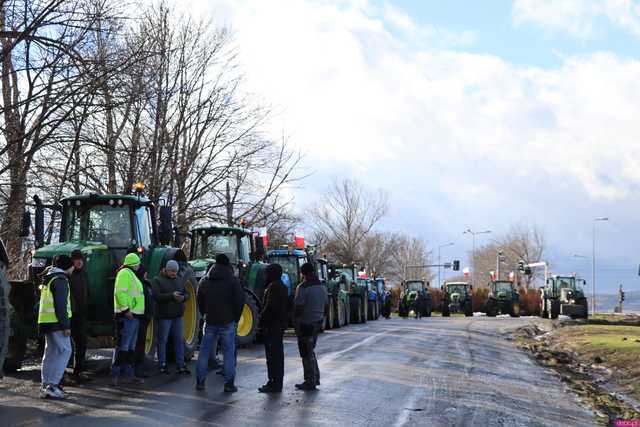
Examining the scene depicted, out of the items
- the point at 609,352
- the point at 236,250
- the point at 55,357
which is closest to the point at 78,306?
the point at 55,357

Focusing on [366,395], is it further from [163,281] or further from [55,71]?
[55,71]

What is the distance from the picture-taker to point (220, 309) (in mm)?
13086

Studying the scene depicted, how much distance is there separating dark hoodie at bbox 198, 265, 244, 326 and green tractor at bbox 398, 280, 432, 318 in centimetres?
3825

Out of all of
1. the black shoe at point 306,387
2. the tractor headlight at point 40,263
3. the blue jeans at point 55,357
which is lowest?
the black shoe at point 306,387

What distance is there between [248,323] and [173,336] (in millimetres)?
5477

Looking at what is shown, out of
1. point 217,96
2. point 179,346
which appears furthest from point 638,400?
point 217,96

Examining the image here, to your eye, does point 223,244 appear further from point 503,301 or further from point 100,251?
point 503,301

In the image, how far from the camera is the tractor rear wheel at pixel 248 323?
65.5ft

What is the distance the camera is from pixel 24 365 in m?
16.3

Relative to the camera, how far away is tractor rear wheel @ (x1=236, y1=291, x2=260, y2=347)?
19953mm

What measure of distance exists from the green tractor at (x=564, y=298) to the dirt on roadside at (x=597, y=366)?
16830 mm

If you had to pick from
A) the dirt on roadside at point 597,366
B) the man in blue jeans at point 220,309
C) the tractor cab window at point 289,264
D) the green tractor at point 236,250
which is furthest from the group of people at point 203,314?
the tractor cab window at point 289,264

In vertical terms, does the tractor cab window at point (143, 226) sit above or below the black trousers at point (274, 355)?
above

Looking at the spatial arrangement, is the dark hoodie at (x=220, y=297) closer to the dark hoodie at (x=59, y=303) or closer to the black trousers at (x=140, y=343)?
the black trousers at (x=140, y=343)
